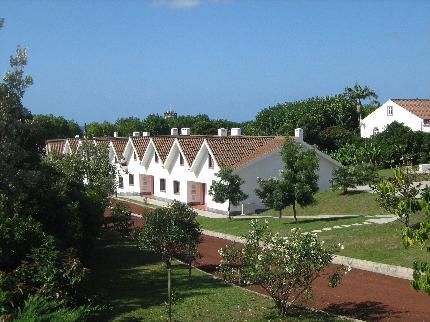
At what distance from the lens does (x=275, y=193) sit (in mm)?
30797

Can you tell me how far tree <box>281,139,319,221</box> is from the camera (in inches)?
1192

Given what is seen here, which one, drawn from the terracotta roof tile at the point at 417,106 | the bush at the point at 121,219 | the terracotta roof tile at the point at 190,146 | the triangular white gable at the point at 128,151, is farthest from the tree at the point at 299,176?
the terracotta roof tile at the point at 417,106

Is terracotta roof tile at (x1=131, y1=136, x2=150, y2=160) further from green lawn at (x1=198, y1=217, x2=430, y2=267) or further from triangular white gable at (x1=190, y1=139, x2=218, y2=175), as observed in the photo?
green lawn at (x1=198, y1=217, x2=430, y2=267)

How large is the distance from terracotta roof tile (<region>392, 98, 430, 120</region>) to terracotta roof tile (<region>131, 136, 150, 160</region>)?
28744 millimetres

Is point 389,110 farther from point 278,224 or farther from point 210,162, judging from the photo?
point 278,224

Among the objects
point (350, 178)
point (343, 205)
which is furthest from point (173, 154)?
point (343, 205)

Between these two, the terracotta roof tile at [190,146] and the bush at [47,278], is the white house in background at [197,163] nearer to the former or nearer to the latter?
the terracotta roof tile at [190,146]

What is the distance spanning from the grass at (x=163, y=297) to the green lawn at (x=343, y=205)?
13766 millimetres

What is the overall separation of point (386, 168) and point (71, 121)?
64489 mm

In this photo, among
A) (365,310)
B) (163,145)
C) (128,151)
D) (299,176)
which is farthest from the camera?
(128,151)

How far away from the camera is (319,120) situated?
7044 centimetres

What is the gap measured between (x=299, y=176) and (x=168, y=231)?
14.7 metres

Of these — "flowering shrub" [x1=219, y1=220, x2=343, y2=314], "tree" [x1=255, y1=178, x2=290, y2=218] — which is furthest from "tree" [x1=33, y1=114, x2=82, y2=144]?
"flowering shrub" [x1=219, y1=220, x2=343, y2=314]

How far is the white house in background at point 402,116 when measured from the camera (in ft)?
198
